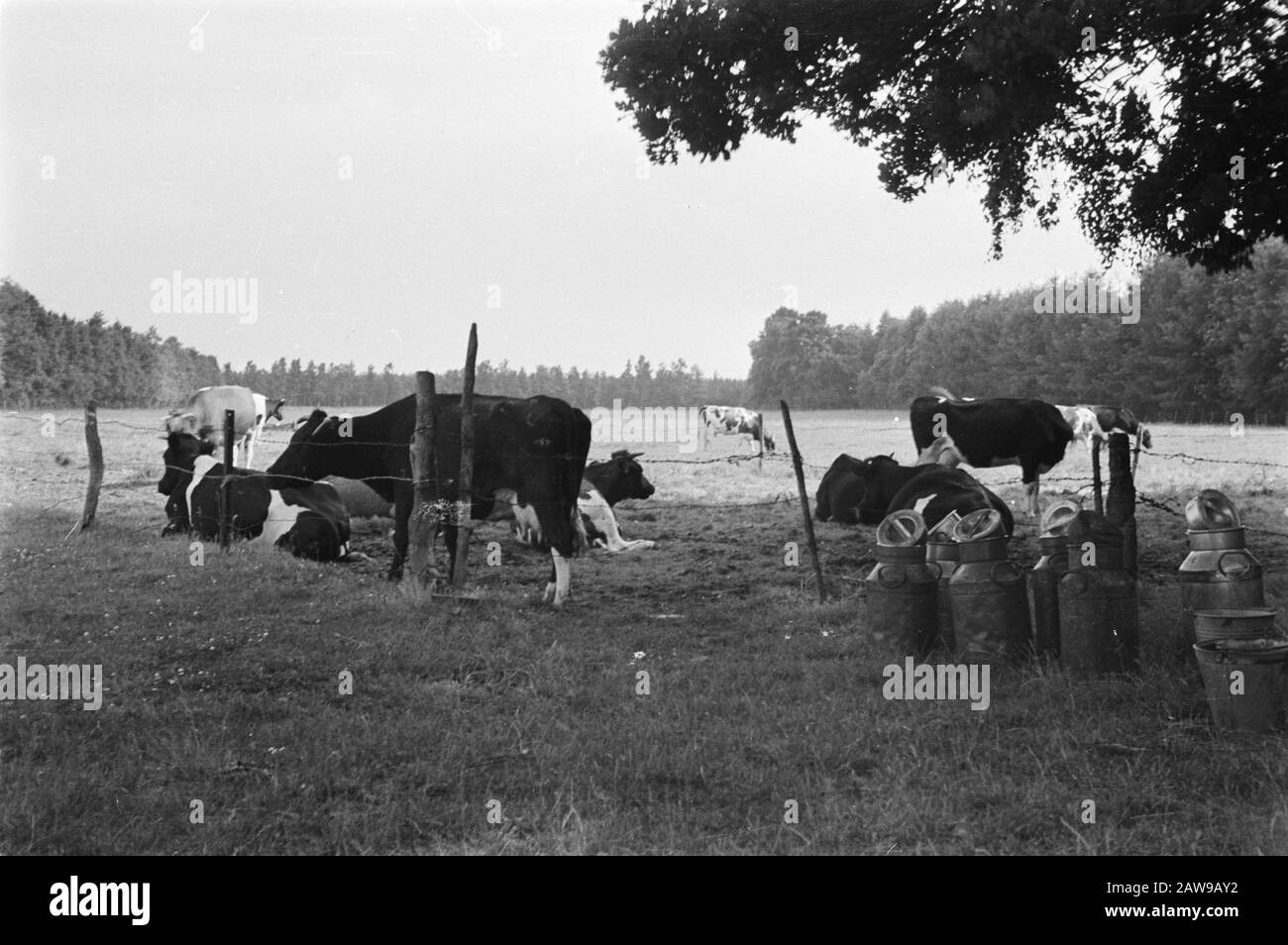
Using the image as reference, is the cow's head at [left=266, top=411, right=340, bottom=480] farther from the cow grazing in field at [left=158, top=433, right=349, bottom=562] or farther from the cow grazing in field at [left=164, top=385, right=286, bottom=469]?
the cow grazing in field at [left=164, top=385, right=286, bottom=469]

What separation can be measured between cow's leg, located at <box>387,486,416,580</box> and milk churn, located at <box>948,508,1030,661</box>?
568 cm

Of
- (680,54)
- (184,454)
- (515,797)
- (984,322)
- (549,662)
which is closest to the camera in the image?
(515,797)

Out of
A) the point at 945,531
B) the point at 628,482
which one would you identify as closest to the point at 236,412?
the point at 628,482

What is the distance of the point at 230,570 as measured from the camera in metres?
10.1

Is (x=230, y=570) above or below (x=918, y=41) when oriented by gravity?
below

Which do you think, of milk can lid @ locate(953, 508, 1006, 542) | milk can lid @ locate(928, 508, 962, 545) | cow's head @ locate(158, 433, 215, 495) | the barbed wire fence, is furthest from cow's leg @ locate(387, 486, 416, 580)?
milk can lid @ locate(953, 508, 1006, 542)

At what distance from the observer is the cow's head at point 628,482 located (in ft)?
45.3

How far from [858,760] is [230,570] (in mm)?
7021

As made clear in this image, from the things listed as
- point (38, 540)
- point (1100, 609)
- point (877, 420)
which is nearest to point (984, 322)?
point (877, 420)

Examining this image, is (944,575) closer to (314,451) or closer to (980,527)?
(980,527)

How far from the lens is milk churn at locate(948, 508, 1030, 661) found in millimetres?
7043

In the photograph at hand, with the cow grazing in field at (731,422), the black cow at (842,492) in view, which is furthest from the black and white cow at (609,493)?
the cow grazing in field at (731,422)
